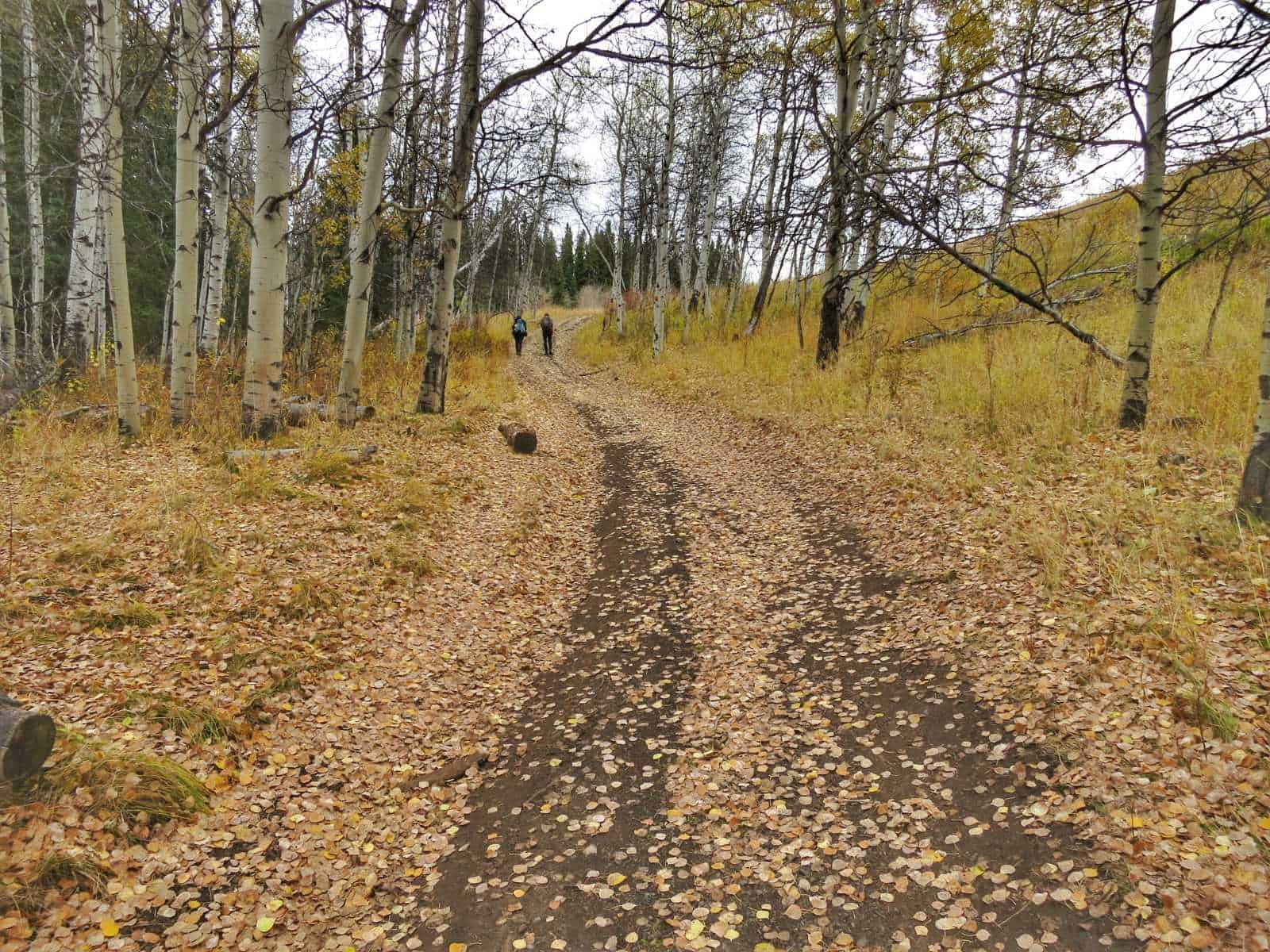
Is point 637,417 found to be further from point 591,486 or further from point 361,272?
point 361,272

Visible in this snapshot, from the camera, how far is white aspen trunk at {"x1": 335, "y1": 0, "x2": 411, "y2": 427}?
29.8 ft

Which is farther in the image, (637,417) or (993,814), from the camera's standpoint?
(637,417)

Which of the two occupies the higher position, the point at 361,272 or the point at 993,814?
the point at 361,272

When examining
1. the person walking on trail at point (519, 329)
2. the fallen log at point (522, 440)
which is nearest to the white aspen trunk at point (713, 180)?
the person walking on trail at point (519, 329)

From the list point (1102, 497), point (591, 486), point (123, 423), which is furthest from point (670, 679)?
point (123, 423)

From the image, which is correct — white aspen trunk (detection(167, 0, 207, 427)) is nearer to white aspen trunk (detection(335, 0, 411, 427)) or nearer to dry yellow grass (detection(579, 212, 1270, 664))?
white aspen trunk (detection(335, 0, 411, 427))

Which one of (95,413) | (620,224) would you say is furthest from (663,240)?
(95,413)

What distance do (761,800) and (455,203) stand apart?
10.1 meters

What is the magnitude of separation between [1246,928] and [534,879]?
124 inches

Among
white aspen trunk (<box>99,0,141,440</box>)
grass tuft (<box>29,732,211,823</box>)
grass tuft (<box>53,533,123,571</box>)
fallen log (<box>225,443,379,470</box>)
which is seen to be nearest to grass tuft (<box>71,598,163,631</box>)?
grass tuft (<box>53,533,123,571</box>)

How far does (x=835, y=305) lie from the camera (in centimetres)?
1384

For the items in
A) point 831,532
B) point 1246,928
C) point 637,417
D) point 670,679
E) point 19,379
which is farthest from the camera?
point 637,417

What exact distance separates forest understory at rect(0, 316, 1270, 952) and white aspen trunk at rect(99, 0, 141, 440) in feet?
4.71

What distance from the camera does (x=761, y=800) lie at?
3947mm
